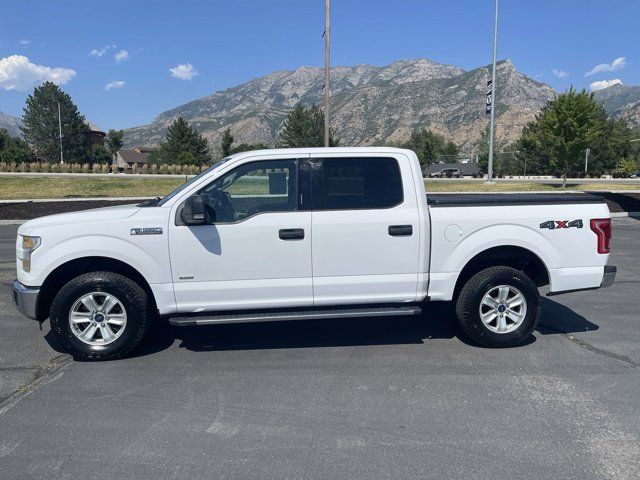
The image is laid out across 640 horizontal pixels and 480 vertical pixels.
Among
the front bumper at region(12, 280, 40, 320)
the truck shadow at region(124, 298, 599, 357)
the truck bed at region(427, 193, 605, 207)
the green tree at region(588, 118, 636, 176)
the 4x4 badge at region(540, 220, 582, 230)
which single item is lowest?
the truck shadow at region(124, 298, 599, 357)

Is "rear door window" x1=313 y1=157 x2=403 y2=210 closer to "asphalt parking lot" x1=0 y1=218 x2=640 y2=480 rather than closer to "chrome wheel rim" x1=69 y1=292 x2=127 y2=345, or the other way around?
"asphalt parking lot" x1=0 y1=218 x2=640 y2=480

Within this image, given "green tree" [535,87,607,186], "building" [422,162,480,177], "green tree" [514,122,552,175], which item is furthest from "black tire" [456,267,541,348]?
"building" [422,162,480,177]

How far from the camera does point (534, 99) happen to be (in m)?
172

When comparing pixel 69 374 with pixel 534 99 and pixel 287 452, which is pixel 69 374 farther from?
pixel 534 99

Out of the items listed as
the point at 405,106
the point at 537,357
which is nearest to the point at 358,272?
the point at 537,357

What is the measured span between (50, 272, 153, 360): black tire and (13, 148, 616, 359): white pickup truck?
0.01 meters

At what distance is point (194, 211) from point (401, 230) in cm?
198

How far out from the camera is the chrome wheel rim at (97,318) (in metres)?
4.93

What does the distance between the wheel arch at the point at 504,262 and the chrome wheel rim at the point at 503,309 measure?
1.00 feet

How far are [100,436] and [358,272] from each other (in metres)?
2.63

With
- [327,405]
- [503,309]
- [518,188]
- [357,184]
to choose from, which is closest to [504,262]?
[503,309]

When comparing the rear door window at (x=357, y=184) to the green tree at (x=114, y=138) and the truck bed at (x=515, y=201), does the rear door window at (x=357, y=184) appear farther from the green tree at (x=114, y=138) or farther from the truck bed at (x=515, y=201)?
the green tree at (x=114, y=138)

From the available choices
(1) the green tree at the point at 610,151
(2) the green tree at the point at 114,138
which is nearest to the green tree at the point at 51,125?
(2) the green tree at the point at 114,138

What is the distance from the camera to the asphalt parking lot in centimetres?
325
